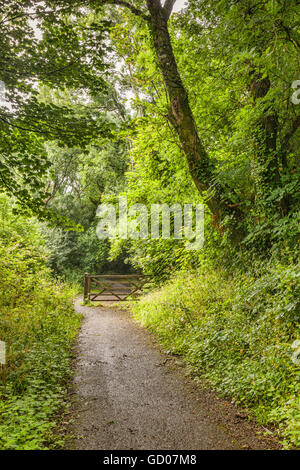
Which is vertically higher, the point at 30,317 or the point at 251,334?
the point at 251,334

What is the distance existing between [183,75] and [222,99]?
5.59ft

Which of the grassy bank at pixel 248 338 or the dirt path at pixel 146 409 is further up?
the grassy bank at pixel 248 338

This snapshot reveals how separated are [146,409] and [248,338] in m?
1.87

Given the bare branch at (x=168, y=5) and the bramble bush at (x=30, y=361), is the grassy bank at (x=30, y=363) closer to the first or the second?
the bramble bush at (x=30, y=361)

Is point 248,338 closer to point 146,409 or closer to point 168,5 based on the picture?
point 146,409

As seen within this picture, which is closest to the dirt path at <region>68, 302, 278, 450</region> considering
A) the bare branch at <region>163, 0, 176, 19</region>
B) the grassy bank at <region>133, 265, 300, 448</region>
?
the grassy bank at <region>133, 265, 300, 448</region>

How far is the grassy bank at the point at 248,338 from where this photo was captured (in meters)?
3.27

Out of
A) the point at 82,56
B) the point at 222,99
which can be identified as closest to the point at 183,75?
the point at 222,99

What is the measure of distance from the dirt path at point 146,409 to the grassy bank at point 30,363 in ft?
1.03

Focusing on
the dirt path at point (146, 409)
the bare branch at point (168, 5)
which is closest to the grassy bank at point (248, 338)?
the dirt path at point (146, 409)

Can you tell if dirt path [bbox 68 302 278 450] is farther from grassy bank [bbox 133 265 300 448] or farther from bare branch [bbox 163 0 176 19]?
bare branch [bbox 163 0 176 19]

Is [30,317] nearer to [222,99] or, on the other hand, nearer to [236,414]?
[236,414]

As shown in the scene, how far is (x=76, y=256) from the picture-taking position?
22.2 metres

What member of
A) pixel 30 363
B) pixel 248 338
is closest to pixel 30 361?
pixel 30 363
